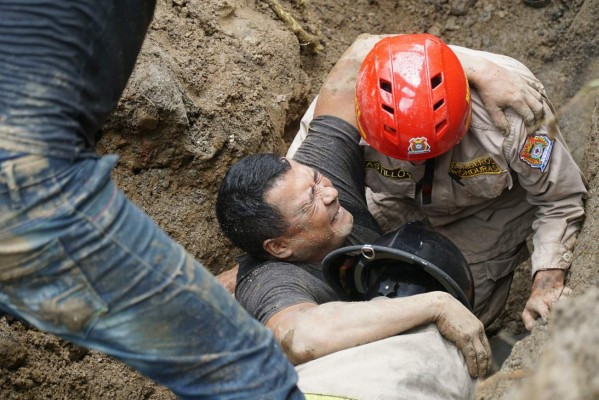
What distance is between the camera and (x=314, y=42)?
18.1ft

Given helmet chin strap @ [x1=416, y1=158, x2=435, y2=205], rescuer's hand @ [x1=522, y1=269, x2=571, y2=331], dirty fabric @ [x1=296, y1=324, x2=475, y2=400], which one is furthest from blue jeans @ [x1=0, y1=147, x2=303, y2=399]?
helmet chin strap @ [x1=416, y1=158, x2=435, y2=205]

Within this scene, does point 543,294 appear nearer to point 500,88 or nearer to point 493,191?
point 493,191

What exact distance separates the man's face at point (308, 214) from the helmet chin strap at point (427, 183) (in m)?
0.46

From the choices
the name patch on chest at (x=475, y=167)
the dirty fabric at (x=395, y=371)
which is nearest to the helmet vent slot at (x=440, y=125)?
the name patch on chest at (x=475, y=167)

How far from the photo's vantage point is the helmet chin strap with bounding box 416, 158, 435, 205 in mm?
4061

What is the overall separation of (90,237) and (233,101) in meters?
2.90

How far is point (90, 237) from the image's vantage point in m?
1.96

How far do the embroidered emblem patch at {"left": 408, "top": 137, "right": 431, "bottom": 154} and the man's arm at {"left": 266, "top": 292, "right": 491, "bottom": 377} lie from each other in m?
0.73

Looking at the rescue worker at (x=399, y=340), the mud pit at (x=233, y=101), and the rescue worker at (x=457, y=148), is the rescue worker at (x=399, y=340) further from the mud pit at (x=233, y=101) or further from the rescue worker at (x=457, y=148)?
the rescue worker at (x=457, y=148)

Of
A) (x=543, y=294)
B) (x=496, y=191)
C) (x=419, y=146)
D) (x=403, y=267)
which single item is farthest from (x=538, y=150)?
(x=403, y=267)

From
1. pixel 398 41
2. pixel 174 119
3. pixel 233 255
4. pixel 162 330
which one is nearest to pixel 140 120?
pixel 174 119

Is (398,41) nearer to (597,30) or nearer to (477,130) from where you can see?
(477,130)

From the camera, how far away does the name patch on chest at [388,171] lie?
4.22m

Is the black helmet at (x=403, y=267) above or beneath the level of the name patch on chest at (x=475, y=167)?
beneath
